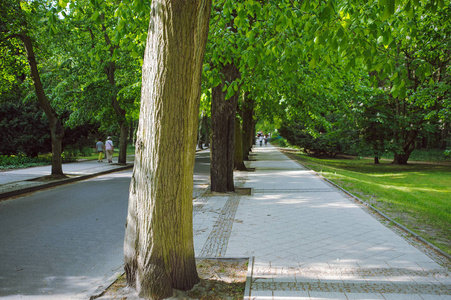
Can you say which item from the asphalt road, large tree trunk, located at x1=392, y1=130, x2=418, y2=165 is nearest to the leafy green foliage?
the asphalt road

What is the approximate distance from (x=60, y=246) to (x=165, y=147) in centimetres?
340

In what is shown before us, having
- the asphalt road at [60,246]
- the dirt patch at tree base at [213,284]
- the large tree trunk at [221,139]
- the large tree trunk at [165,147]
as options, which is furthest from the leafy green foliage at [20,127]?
the large tree trunk at [165,147]

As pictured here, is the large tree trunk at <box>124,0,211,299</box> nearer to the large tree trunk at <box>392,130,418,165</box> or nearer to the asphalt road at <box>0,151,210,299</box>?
the asphalt road at <box>0,151,210,299</box>

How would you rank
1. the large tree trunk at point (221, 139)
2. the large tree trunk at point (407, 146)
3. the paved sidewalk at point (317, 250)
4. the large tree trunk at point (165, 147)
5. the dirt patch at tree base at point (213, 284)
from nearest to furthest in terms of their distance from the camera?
the large tree trunk at point (165, 147), the dirt patch at tree base at point (213, 284), the paved sidewalk at point (317, 250), the large tree trunk at point (221, 139), the large tree trunk at point (407, 146)

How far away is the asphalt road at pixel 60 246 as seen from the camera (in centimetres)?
443

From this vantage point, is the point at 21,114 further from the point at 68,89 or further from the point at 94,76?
the point at 94,76

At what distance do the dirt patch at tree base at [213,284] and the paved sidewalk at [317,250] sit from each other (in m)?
0.21

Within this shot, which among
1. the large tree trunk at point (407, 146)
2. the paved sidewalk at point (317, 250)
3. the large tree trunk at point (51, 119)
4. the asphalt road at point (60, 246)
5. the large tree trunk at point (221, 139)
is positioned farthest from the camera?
the large tree trunk at point (407, 146)

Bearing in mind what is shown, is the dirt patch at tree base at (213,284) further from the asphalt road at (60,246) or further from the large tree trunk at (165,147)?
the asphalt road at (60,246)

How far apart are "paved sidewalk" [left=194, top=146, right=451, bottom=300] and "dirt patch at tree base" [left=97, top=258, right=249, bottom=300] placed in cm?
21

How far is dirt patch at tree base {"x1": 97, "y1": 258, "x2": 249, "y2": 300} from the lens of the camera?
4004 mm

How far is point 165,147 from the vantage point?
3836 mm

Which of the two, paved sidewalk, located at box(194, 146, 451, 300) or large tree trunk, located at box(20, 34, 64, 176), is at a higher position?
large tree trunk, located at box(20, 34, 64, 176)

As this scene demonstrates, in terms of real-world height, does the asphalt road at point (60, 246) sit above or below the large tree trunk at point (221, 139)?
below
